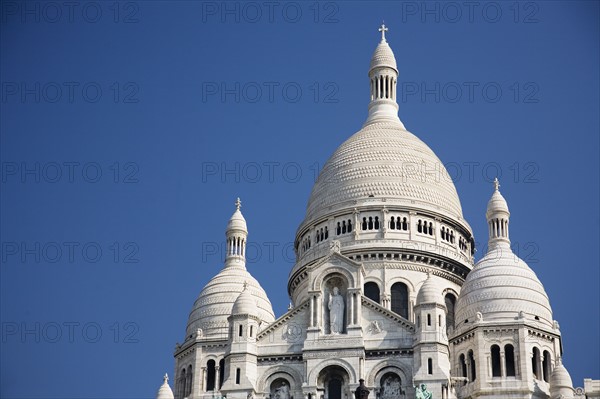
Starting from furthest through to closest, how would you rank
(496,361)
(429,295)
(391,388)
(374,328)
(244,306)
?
(496,361)
(244,306)
(374,328)
(429,295)
(391,388)

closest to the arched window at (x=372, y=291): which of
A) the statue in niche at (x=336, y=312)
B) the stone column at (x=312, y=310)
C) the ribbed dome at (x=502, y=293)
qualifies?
the ribbed dome at (x=502, y=293)

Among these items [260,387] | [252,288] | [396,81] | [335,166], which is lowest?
[260,387]

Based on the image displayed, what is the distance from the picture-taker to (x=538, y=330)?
296 ft

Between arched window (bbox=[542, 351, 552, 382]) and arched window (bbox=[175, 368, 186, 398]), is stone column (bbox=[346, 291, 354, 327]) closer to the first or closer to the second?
arched window (bbox=[542, 351, 552, 382])

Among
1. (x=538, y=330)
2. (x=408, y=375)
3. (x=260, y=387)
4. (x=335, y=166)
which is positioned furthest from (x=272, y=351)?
(x=335, y=166)

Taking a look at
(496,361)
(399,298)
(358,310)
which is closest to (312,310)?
(358,310)

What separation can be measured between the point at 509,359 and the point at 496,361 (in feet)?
2.48

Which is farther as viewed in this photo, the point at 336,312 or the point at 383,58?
the point at 383,58

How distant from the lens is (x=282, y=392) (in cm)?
8594

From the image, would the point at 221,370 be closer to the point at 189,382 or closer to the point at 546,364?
the point at 189,382

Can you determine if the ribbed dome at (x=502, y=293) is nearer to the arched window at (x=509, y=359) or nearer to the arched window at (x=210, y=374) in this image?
the arched window at (x=509, y=359)

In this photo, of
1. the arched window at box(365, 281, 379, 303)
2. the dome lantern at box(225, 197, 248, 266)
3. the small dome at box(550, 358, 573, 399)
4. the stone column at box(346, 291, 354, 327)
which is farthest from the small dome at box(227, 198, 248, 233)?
the small dome at box(550, 358, 573, 399)

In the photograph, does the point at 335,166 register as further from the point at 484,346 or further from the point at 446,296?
the point at 484,346

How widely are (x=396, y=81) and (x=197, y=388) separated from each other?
33.6m
